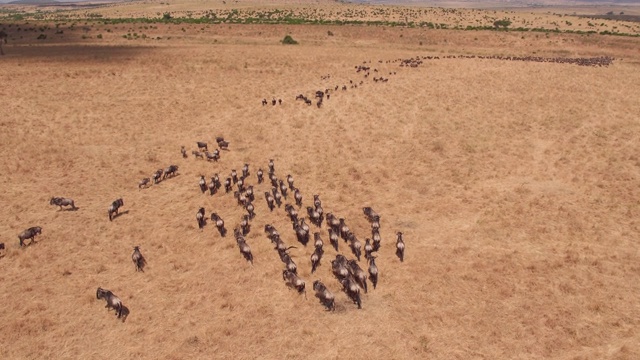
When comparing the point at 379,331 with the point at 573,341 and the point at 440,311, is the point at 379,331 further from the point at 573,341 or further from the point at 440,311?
the point at 573,341

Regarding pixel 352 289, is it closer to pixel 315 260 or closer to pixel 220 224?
pixel 315 260

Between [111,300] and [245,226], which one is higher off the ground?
[245,226]

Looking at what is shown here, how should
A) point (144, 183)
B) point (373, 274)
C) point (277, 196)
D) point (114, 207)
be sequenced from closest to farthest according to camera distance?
point (373, 274) < point (114, 207) < point (277, 196) < point (144, 183)

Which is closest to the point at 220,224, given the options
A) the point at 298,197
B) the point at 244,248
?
the point at 244,248

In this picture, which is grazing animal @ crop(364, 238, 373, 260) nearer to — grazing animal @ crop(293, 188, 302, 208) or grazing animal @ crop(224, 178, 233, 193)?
grazing animal @ crop(293, 188, 302, 208)

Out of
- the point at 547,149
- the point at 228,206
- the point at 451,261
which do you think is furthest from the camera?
the point at 547,149

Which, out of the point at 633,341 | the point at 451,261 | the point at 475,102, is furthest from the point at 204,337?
the point at 475,102
